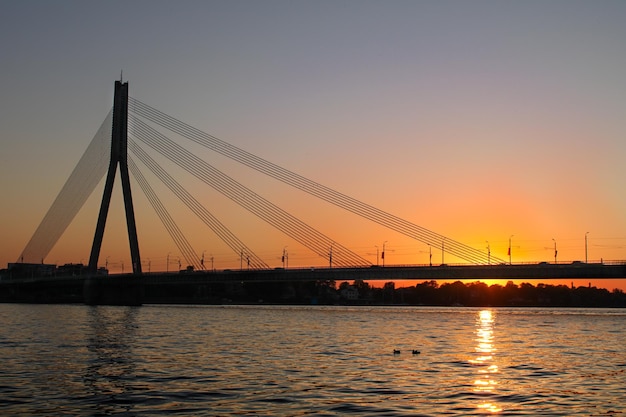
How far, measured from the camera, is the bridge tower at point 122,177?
313 feet

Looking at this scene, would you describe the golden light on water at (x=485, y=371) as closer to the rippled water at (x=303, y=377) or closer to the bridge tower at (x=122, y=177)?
the rippled water at (x=303, y=377)

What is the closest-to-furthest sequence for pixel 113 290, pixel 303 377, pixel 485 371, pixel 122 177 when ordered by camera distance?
pixel 303 377 < pixel 485 371 < pixel 122 177 < pixel 113 290

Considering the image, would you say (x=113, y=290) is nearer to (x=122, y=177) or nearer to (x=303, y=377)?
(x=122, y=177)

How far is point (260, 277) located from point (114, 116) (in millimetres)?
31073

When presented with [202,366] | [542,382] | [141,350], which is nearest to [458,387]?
[542,382]

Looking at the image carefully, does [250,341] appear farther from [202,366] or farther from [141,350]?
[202,366]

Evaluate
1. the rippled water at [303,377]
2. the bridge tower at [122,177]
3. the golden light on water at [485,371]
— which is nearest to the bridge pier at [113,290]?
the bridge tower at [122,177]

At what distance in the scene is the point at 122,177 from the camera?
316 feet

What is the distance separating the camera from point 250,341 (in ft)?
157

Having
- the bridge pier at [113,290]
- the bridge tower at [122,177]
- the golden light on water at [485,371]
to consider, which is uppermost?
the bridge tower at [122,177]

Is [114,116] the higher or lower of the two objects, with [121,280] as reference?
higher

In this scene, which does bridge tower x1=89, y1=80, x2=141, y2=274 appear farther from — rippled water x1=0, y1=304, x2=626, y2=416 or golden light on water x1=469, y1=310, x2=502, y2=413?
golden light on water x1=469, y1=310, x2=502, y2=413

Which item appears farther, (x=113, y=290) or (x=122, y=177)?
(x=113, y=290)

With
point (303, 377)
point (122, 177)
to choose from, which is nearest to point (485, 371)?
point (303, 377)
